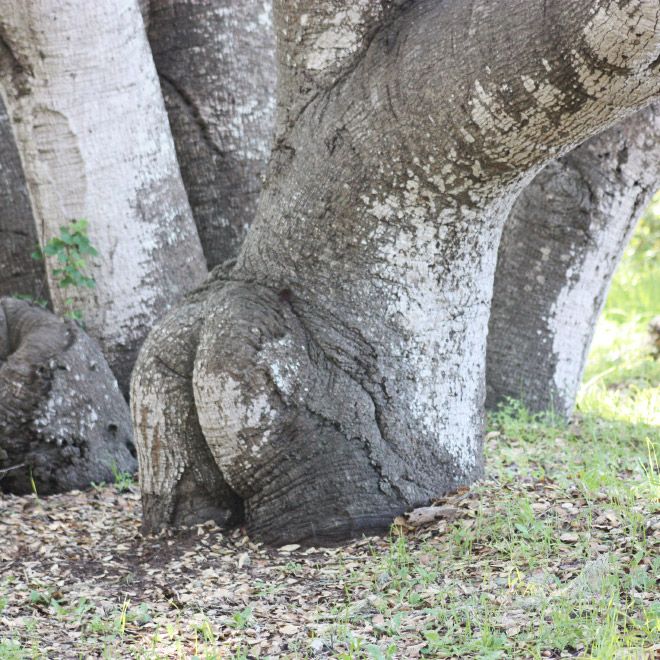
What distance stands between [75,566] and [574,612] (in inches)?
74.6

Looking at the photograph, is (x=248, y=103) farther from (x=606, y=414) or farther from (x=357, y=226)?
(x=606, y=414)

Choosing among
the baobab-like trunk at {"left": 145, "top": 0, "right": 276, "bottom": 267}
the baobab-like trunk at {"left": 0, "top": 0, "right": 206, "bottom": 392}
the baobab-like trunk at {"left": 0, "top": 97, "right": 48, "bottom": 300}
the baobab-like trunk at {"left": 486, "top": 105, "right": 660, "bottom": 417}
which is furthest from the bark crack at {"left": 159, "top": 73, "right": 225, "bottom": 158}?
the baobab-like trunk at {"left": 486, "top": 105, "right": 660, "bottom": 417}

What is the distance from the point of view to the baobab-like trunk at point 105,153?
4.90 meters

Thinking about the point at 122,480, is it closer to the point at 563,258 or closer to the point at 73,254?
the point at 73,254

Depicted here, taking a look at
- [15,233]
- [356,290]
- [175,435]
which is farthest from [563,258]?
[15,233]

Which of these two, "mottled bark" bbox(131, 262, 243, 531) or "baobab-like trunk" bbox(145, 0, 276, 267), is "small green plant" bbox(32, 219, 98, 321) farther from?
"mottled bark" bbox(131, 262, 243, 531)

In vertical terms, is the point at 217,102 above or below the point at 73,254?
above

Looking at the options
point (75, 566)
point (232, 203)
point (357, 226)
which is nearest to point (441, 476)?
point (357, 226)

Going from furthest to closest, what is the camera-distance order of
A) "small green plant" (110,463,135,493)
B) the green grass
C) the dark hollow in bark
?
"small green plant" (110,463,135,493)
the dark hollow in bark
the green grass

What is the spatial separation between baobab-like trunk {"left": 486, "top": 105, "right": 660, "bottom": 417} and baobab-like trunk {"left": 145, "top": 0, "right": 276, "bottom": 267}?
1571mm

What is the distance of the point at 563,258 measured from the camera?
5.08 metres

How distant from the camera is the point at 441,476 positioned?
3.96 m

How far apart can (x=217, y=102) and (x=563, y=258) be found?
213 centimetres

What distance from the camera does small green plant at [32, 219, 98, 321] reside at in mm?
5007
